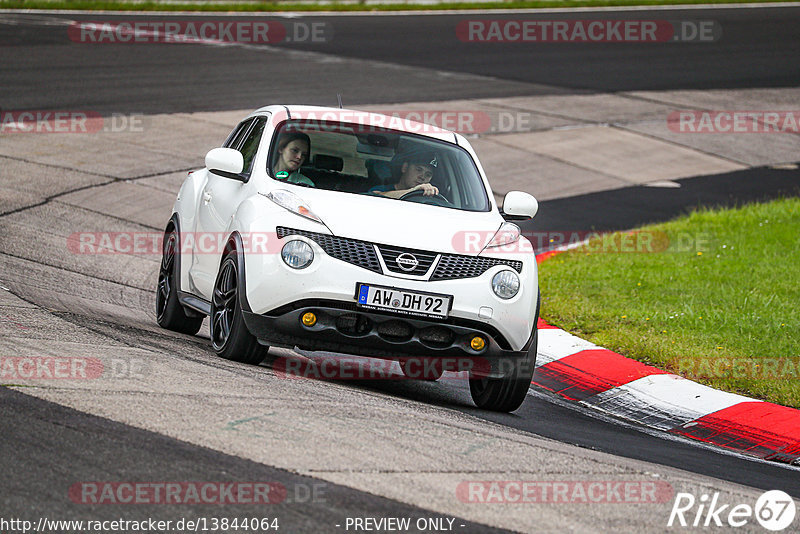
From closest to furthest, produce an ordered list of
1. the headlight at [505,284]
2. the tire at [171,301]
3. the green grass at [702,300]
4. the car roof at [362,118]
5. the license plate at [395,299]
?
the license plate at [395,299]
the headlight at [505,284]
the car roof at [362,118]
the green grass at [702,300]
the tire at [171,301]

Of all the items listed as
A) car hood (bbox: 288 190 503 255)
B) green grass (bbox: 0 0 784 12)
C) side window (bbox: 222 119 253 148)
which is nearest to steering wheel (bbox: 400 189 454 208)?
car hood (bbox: 288 190 503 255)

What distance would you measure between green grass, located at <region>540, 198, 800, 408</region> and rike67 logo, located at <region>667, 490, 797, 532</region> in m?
2.48

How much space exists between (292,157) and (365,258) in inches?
54.7

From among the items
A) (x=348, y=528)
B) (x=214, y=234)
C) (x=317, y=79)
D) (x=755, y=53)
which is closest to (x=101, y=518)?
(x=348, y=528)

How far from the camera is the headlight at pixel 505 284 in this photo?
678cm

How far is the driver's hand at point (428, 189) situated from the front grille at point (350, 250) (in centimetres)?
114

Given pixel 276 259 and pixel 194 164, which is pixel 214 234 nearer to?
pixel 276 259

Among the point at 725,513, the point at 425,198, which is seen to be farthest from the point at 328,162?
the point at 725,513

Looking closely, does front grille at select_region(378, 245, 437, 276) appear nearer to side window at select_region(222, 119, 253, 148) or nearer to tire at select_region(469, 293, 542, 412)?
tire at select_region(469, 293, 542, 412)

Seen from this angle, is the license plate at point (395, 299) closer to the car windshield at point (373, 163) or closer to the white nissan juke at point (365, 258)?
the white nissan juke at point (365, 258)

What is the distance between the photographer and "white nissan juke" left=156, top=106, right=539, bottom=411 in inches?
259

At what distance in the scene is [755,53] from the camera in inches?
1167

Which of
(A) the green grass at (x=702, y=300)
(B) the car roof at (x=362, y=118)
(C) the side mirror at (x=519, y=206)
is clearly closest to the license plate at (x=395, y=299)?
(C) the side mirror at (x=519, y=206)

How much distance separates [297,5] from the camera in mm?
33250
